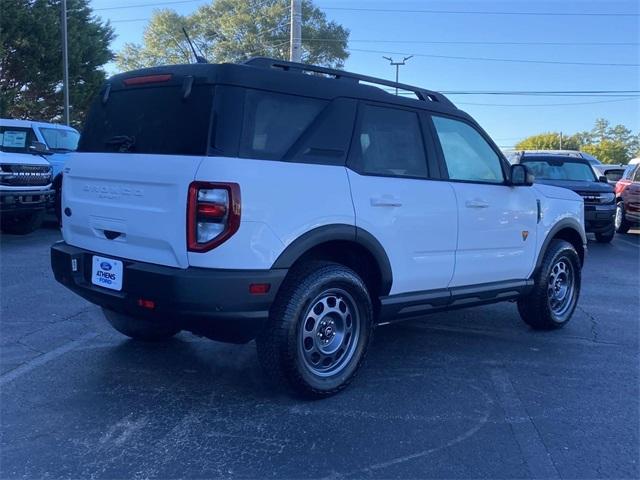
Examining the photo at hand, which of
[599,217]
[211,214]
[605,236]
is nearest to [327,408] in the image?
[211,214]

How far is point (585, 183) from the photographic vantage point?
1273 cm

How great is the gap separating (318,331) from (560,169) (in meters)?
10.8

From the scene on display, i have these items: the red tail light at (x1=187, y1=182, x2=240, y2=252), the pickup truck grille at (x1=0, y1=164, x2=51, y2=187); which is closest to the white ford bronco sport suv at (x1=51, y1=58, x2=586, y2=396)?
the red tail light at (x1=187, y1=182, x2=240, y2=252)

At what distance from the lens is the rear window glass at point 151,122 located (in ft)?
11.6

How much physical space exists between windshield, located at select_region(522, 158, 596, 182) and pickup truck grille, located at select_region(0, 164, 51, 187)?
31.2ft

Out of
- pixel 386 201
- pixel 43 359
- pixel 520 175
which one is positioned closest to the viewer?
pixel 386 201

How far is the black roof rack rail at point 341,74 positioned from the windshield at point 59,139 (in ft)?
32.5

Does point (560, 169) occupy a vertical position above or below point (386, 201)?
above

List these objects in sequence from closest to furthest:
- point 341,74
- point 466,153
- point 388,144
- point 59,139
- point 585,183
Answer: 1. point 341,74
2. point 388,144
3. point 466,153
4. point 585,183
5. point 59,139

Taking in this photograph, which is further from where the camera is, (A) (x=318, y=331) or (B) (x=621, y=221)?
(B) (x=621, y=221)

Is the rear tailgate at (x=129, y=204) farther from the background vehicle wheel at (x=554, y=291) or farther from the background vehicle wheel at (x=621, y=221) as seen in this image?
the background vehicle wheel at (x=621, y=221)

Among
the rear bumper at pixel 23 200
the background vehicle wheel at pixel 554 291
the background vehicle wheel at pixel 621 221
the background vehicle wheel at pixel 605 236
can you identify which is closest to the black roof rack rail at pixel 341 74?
the background vehicle wheel at pixel 554 291

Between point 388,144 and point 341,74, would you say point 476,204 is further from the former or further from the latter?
point 341,74

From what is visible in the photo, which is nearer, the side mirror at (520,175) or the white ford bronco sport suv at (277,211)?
the white ford bronco sport suv at (277,211)
